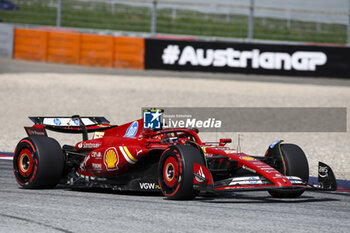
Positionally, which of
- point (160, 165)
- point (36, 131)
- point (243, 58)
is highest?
point (243, 58)

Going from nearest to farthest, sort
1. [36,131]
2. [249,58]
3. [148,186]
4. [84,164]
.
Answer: [148,186] → [84,164] → [36,131] → [249,58]

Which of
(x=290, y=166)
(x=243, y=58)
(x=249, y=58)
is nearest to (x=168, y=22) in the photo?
(x=243, y=58)

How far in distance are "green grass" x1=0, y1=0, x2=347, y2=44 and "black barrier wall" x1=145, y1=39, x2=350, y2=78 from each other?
2.93m

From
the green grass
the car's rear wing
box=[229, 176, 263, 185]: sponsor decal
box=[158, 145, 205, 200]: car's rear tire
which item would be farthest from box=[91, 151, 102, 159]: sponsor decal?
the green grass

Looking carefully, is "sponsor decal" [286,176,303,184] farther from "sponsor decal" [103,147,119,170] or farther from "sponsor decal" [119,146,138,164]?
"sponsor decal" [103,147,119,170]

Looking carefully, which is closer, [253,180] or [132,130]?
[253,180]

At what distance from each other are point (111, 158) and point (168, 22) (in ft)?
63.0

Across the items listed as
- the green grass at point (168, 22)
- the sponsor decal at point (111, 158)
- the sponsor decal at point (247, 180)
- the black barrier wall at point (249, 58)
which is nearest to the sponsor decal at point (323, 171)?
the sponsor decal at point (247, 180)

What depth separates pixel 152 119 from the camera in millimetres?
8633

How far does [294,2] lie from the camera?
89.6 ft

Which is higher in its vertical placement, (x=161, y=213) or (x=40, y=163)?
(x=40, y=163)

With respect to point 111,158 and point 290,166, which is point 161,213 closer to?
point 111,158

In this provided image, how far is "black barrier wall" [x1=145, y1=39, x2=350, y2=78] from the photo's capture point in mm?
23406

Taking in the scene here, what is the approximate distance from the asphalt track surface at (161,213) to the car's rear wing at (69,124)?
1.06 m
